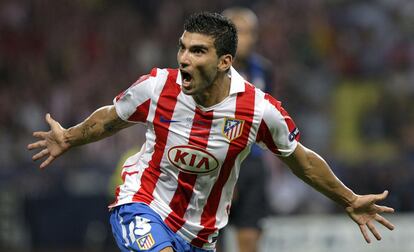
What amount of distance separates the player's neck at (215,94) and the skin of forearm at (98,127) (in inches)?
18.2

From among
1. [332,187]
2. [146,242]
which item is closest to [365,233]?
[332,187]

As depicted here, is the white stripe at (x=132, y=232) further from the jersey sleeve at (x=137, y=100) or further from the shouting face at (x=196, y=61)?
the shouting face at (x=196, y=61)

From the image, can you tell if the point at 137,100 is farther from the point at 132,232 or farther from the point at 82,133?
the point at 132,232

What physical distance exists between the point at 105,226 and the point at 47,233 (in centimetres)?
76

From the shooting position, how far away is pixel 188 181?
207 inches

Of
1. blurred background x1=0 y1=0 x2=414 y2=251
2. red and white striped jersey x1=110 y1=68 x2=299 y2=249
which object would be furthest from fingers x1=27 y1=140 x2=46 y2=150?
blurred background x1=0 y1=0 x2=414 y2=251

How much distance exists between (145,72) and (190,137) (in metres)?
8.70

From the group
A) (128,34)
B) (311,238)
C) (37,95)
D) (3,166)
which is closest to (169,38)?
(128,34)

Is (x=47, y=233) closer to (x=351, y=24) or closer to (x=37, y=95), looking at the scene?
(x=37, y=95)

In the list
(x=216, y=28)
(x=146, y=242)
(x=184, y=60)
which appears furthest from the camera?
(x=146, y=242)

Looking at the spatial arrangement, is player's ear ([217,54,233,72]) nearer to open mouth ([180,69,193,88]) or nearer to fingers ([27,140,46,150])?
open mouth ([180,69,193,88])

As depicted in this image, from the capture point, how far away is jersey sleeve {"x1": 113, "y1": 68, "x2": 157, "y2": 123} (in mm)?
5184

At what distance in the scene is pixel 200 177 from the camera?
17.2 feet

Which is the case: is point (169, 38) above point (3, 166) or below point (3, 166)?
above
